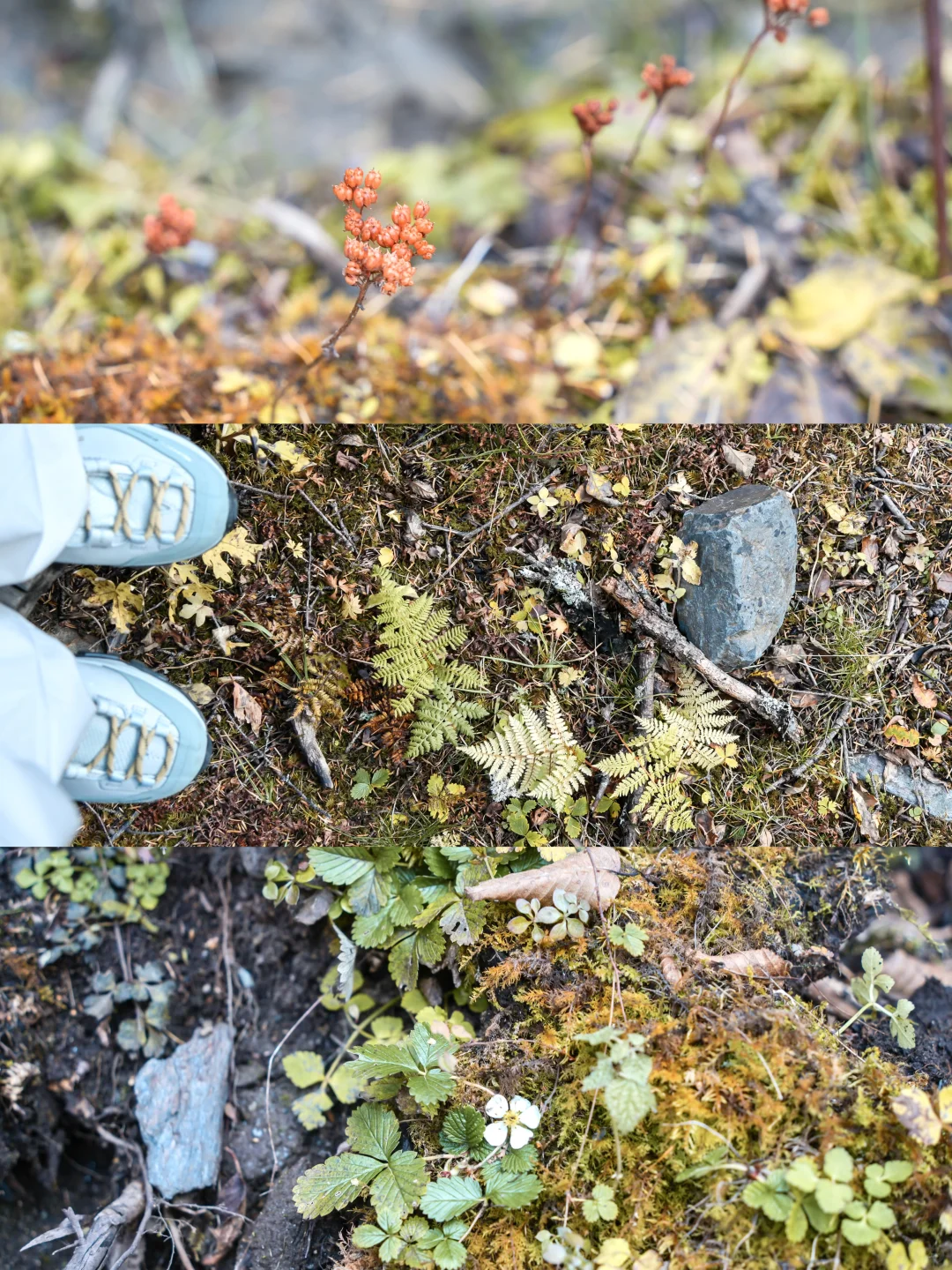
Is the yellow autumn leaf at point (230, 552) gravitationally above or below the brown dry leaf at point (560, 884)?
above

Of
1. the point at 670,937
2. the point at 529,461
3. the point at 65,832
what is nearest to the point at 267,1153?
the point at 65,832

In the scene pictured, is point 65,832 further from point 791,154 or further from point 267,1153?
point 791,154

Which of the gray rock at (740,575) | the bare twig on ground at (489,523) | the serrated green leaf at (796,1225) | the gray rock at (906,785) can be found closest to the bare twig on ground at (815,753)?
the gray rock at (906,785)

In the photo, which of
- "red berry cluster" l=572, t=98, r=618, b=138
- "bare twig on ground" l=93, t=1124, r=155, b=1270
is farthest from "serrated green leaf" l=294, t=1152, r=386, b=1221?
"red berry cluster" l=572, t=98, r=618, b=138

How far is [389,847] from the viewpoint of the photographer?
321 cm

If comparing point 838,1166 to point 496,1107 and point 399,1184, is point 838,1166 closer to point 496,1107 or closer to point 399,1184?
point 496,1107

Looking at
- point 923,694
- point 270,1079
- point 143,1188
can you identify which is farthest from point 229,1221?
point 923,694

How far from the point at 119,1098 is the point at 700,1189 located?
2277mm

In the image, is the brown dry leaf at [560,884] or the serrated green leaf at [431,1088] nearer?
the serrated green leaf at [431,1088]

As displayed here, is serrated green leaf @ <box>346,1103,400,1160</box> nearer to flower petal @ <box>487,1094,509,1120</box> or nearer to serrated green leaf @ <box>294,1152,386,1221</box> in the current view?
serrated green leaf @ <box>294,1152,386,1221</box>

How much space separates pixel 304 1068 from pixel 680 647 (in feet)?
7.15

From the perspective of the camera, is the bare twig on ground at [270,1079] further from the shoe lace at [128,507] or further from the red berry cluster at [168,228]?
the red berry cluster at [168,228]

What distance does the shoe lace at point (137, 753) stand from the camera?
9.95ft

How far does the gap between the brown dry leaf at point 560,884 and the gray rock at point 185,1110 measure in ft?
4.20
